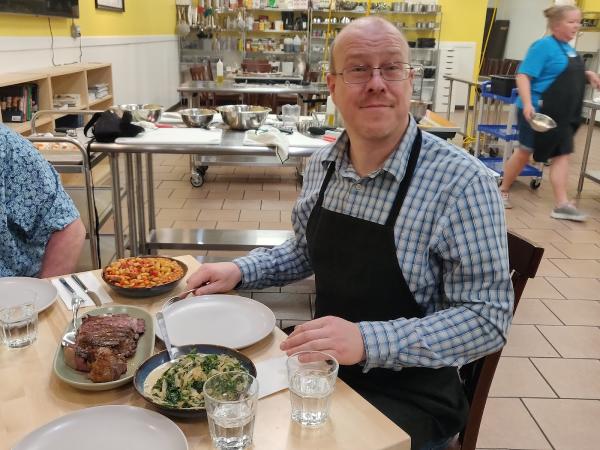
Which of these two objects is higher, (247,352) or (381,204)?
(381,204)

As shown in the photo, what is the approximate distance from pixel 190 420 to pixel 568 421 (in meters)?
1.77

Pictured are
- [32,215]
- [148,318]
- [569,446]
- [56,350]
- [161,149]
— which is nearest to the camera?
[56,350]

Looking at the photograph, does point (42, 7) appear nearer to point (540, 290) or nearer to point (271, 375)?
point (540, 290)

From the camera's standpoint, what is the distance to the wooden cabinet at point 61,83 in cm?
394

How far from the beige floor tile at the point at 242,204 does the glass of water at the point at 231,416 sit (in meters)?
3.73

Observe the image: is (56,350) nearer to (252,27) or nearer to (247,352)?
(247,352)

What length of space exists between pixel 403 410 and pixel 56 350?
725mm

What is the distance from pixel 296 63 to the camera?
10078 millimetres

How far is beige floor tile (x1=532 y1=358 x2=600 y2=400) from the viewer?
7.54ft

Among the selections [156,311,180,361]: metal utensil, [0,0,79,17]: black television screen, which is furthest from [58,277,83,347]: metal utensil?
[0,0,79,17]: black television screen

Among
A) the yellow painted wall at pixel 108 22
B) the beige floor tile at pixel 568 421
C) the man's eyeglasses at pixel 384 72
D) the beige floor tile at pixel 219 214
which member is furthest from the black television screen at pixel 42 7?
the beige floor tile at pixel 568 421

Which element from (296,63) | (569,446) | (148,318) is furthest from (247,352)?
(296,63)

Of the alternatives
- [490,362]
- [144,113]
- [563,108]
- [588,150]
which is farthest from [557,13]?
[490,362]

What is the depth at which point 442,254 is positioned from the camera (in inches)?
46.1
